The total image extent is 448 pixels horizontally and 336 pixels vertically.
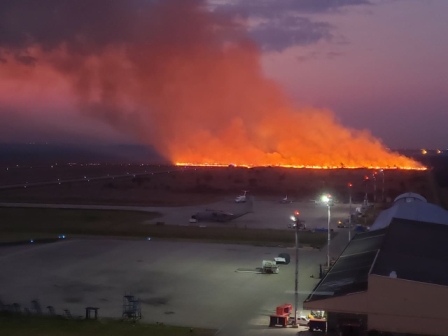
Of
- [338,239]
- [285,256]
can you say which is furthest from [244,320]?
[338,239]

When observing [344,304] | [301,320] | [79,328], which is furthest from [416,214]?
[79,328]

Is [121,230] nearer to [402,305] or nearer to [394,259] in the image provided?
[394,259]

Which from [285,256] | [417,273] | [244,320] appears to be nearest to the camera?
[417,273]

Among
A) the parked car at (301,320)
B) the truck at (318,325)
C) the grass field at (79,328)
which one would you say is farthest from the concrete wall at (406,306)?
the grass field at (79,328)

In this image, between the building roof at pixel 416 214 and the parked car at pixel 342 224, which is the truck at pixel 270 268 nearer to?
the building roof at pixel 416 214

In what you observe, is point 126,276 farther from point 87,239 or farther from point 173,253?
point 87,239

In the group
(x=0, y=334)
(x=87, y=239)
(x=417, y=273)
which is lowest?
(x=0, y=334)
